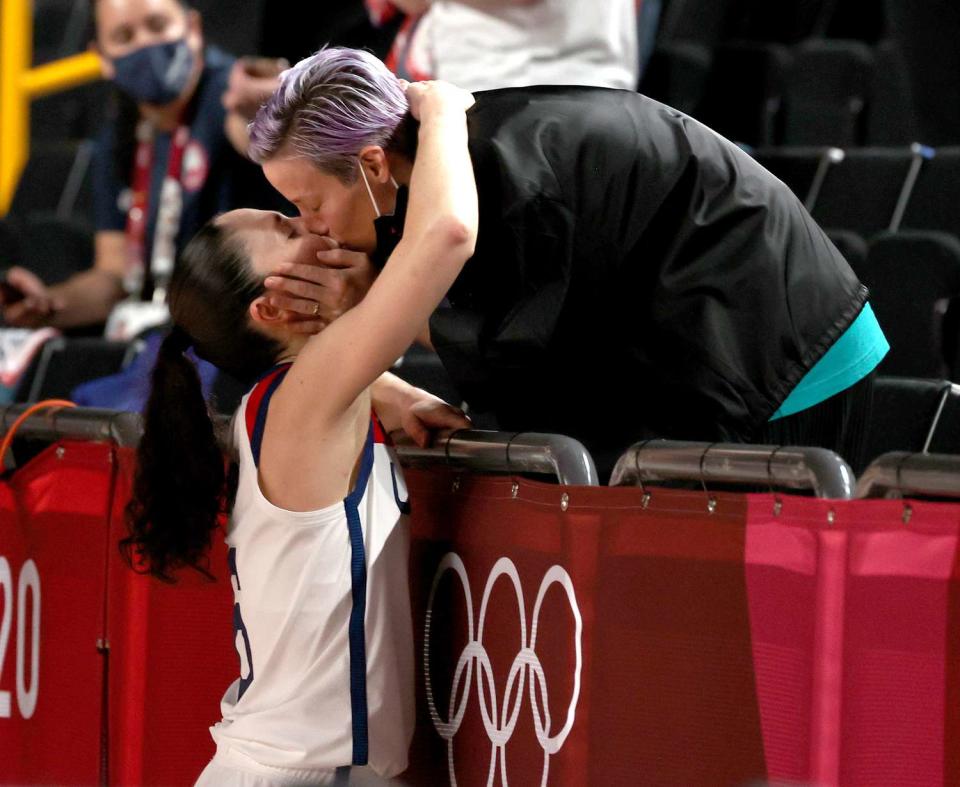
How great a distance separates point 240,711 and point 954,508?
103 cm

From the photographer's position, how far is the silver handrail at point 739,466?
1.51m

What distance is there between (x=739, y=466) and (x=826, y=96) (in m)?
3.47

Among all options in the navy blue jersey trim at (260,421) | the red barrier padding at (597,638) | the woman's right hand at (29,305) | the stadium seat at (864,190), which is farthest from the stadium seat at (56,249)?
the navy blue jersey trim at (260,421)

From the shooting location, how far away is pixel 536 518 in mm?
1809

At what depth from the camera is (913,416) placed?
2.67 m

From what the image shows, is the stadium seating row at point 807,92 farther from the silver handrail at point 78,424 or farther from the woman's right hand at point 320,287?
the woman's right hand at point 320,287

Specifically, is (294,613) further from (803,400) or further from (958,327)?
(958,327)

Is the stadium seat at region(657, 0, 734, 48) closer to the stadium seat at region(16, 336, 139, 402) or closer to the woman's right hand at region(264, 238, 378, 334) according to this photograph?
the stadium seat at region(16, 336, 139, 402)

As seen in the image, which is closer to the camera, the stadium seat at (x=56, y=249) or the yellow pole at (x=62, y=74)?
the stadium seat at (x=56, y=249)

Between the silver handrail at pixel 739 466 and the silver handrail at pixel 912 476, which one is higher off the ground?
the silver handrail at pixel 912 476

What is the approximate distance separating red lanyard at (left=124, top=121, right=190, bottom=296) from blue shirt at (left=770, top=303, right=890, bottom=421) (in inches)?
113

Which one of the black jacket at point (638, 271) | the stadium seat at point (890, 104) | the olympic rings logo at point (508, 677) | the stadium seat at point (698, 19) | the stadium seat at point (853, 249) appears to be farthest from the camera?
the stadium seat at point (698, 19)

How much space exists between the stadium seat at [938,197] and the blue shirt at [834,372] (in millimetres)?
1836

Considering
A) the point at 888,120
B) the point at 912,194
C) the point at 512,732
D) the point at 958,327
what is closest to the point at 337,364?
the point at 512,732
